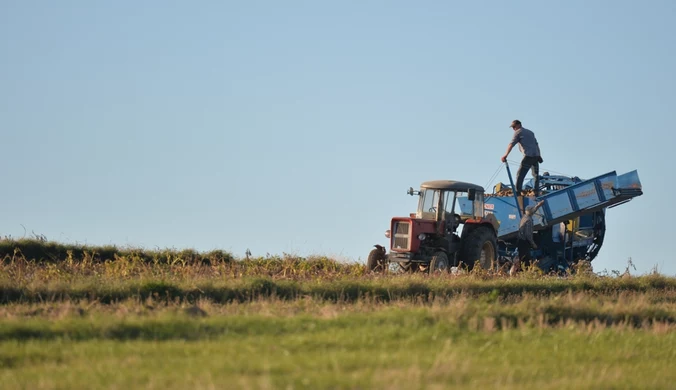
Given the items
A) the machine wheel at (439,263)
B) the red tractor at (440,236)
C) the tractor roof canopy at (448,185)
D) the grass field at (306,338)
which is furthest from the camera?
the tractor roof canopy at (448,185)

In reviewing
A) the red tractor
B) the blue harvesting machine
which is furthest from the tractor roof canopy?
the blue harvesting machine

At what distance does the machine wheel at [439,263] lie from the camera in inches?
787

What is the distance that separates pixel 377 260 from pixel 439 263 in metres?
1.32

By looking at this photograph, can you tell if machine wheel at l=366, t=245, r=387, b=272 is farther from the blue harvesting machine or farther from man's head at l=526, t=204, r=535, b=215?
man's head at l=526, t=204, r=535, b=215

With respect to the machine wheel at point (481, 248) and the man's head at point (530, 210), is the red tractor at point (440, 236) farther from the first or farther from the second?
the man's head at point (530, 210)

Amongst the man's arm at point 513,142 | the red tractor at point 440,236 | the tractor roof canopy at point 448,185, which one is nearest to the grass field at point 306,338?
the red tractor at point 440,236

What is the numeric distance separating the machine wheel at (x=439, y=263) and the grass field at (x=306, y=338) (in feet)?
10.4

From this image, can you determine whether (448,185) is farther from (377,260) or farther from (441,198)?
(377,260)

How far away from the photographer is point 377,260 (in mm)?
20781

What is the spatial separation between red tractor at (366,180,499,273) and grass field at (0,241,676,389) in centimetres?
374

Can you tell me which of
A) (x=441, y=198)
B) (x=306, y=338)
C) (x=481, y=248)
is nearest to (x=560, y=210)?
(x=481, y=248)

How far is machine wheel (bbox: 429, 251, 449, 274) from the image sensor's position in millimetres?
20000

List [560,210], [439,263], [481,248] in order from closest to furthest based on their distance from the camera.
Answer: [439,263] → [481,248] → [560,210]

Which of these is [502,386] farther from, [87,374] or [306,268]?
[306,268]
